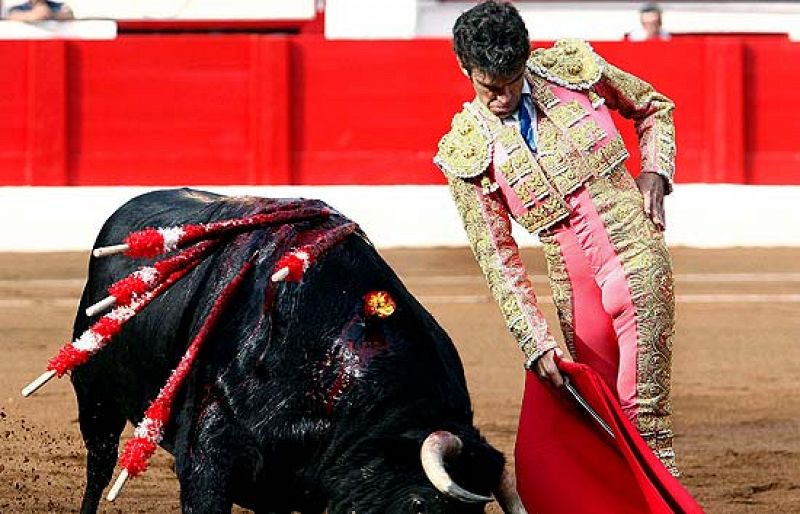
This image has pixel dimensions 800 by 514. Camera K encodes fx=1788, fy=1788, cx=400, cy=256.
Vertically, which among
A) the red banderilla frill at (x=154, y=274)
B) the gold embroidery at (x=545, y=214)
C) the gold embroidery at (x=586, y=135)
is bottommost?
the red banderilla frill at (x=154, y=274)

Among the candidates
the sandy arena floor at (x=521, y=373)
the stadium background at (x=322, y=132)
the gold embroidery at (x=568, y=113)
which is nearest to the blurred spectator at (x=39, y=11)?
the stadium background at (x=322, y=132)

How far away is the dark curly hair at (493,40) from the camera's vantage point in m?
2.82

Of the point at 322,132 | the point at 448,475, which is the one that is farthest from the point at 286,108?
the point at 448,475

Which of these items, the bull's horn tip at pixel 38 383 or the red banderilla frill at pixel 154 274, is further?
the red banderilla frill at pixel 154 274

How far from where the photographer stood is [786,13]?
38.1 feet

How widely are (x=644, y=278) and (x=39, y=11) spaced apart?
26.0 feet

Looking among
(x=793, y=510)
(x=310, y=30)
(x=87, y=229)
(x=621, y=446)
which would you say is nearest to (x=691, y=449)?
(x=793, y=510)

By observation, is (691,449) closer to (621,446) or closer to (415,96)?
(621,446)

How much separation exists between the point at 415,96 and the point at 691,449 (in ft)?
15.1

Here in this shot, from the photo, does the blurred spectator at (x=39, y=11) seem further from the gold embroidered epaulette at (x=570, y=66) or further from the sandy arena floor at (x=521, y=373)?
the gold embroidered epaulette at (x=570, y=66)

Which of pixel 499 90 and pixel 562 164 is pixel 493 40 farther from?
pixel 562 164

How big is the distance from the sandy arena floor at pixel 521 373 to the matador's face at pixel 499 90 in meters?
1.41

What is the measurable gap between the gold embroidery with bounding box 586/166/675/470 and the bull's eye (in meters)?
0.58

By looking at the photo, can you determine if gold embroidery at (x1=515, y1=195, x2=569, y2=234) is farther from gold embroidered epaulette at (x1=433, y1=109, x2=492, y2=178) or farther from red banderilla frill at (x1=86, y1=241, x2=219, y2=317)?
red banderilla frill at (x1=86, y1=241, x2=219, y2=317)
